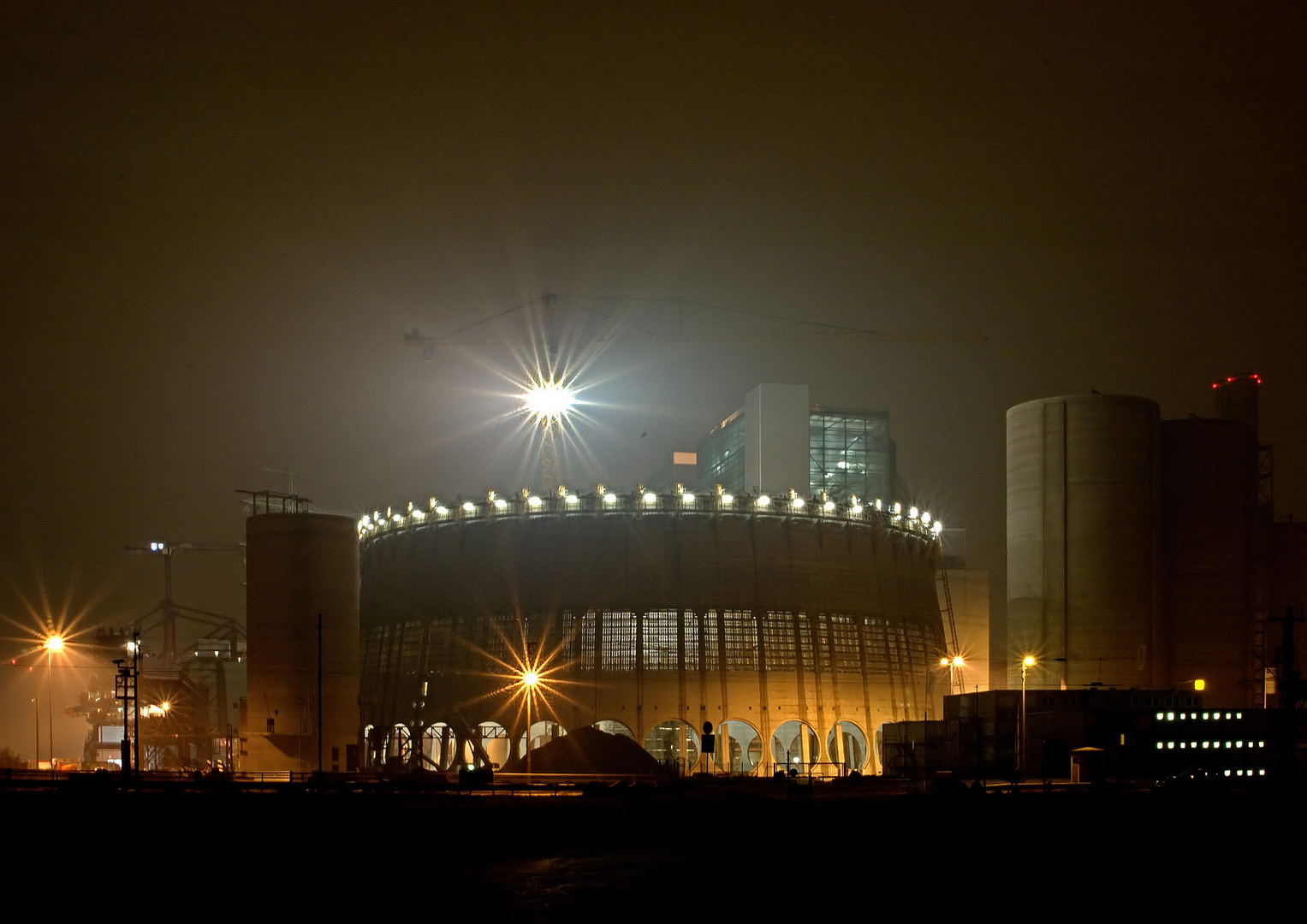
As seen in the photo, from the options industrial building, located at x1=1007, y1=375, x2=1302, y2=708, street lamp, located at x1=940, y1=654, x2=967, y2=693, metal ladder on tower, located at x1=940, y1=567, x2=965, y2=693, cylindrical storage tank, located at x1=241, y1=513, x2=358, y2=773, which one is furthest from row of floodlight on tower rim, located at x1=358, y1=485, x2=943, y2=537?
metal ladder on tower, located at x1=940, y1=567, x2=965, y2=693

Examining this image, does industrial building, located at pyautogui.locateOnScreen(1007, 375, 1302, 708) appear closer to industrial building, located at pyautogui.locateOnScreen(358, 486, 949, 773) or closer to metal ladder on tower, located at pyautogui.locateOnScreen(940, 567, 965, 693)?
metal ladder on tower, located at pyautogui.locateOnScreen(940, 567, 965, 693)

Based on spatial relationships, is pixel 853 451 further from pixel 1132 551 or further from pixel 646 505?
pixel 646 505

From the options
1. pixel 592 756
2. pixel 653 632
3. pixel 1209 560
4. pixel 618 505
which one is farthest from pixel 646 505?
pixel 1209 560

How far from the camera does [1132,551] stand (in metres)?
96.7

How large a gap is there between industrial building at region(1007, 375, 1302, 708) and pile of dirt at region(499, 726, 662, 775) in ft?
126

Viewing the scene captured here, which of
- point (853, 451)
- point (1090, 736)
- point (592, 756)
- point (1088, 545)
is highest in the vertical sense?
point (853, 451)

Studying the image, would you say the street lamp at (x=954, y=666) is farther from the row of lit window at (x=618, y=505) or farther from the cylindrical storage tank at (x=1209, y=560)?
the cylindrical storage tank at (x=1209, y=560)

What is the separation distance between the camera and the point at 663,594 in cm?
8750

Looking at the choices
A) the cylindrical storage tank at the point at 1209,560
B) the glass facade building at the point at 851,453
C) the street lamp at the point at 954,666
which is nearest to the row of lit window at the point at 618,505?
the street lamp at the point at 954,666

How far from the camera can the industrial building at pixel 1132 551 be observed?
9644 cm

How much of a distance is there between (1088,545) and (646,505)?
1297 inches

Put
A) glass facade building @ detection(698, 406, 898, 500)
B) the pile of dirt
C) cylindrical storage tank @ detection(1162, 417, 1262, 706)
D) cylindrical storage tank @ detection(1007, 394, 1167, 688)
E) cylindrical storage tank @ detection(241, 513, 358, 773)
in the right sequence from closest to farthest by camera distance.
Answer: the pile of dirt < cylindrical storage tank @ detection(241, 513, 358, 773) < cylindrical storage tank @ detection(1007, 394, 1167, 688) < cylindrical storage tank @ detection(1162, 417, 1262, 706) < glass facade building @ detection(698, 406, 898, 500)

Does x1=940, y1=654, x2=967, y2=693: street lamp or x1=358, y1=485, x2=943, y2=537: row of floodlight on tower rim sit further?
x1=940, y1=654, x2=967, y2=693: street lamp

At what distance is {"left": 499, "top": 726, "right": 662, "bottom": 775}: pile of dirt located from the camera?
230 feet
